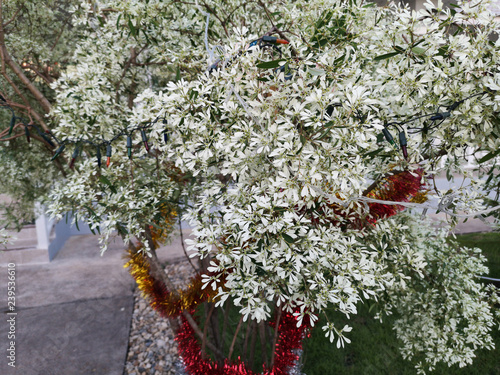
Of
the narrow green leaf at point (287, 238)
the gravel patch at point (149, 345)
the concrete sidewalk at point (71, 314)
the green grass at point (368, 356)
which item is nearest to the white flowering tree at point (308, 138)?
the narrow green leaf at point (287, 238)

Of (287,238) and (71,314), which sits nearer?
(287,238)

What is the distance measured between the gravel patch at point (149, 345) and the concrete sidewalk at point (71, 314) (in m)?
0.11

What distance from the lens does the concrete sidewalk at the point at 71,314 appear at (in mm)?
4051

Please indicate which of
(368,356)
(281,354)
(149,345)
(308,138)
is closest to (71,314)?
(149,345)

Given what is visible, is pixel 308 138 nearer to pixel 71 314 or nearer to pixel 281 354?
pixel 281 354

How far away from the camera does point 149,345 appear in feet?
Answer: 14.6

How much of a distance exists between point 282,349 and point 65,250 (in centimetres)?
617

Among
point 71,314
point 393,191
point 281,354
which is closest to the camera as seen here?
point 393,191

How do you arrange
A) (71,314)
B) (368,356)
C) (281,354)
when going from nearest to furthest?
(281,354) → (368,356) → (71,314)

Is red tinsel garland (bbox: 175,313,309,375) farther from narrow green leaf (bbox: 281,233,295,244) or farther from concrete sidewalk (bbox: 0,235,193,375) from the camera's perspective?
concrete sidewalk (bbox: 0,235,193,375)

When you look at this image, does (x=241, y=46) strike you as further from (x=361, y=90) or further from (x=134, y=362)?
(x=134, y=362)

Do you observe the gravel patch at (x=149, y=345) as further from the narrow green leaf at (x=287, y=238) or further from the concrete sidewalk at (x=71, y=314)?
the narrow green leaf at (x=287, y=238)

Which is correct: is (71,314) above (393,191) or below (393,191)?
below

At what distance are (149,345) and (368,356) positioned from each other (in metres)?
2.70
